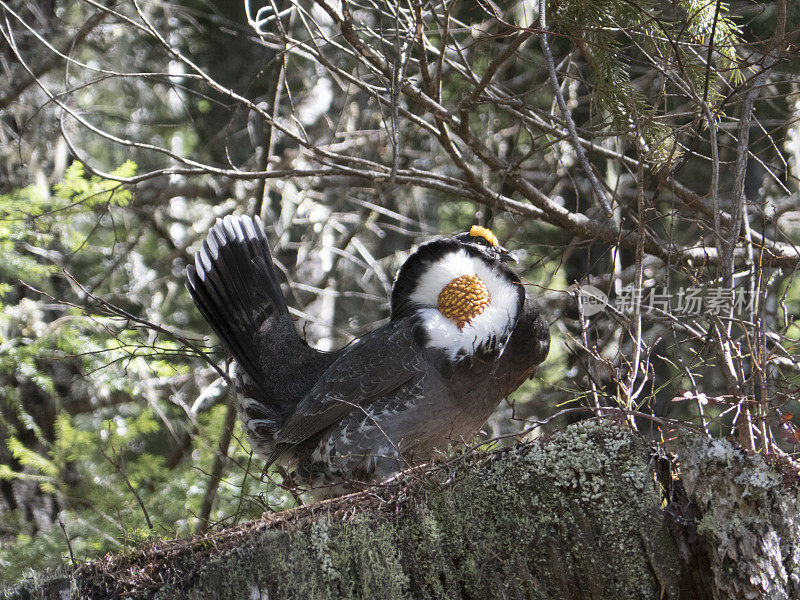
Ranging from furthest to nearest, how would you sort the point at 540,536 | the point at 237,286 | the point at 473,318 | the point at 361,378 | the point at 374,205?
the point at 374,205 < the point at 237,286 < the point at 361,378 < the point at 473,318 < the point at 540,536

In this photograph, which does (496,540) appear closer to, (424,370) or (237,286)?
(424,370)

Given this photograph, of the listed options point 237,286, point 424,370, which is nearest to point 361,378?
point 424,370

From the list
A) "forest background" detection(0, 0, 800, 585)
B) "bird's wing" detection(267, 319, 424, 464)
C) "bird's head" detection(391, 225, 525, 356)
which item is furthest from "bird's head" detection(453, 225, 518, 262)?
"bird's wing" detection(267, 319, 424, 464)

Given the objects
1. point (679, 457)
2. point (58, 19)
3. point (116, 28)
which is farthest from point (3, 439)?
point (679, 457)

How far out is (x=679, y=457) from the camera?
6.12 ft

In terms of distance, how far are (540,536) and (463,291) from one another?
187 cm

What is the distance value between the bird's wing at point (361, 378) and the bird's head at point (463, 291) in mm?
151

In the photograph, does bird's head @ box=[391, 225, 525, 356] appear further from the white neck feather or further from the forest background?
the forest background

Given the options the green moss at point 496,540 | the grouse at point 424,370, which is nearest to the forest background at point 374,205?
the green moss at point 496,540

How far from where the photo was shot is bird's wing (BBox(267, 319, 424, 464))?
3703 mm

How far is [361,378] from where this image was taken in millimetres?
3805

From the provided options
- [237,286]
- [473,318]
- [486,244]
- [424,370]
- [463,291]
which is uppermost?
[237,286]

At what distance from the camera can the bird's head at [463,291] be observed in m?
3.63

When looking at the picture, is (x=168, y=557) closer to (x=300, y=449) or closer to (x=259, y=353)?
(x=300, y=449)
